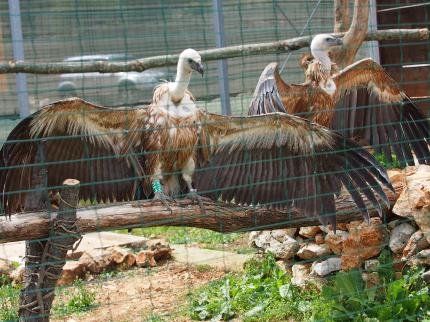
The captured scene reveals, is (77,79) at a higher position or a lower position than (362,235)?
higher

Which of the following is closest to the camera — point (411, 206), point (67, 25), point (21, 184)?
point (21, 184)

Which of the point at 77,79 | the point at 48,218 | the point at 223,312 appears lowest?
the point at 223,312

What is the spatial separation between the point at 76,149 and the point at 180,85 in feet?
2.93

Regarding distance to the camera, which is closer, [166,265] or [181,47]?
[166,265]

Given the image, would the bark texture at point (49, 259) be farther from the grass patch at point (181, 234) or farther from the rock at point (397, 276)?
the grass patch at point (181, 234)

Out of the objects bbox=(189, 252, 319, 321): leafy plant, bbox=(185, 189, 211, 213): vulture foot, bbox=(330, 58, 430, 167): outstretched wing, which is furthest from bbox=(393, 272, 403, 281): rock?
bbox=(185, 189, 211, 213): vulture foot

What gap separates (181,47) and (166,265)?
133 inches

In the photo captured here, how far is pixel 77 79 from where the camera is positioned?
6.05m

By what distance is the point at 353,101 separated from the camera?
15.2 ft

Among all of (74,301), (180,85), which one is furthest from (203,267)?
(180,85)

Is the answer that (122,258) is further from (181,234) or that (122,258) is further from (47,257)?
(47,257)

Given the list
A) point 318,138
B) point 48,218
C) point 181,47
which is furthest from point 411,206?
point 181,47

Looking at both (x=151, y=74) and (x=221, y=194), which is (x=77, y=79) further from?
(x=221, y=194)

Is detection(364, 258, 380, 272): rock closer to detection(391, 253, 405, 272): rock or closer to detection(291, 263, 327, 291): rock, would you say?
detection(391, 253, 405, 272): rock
